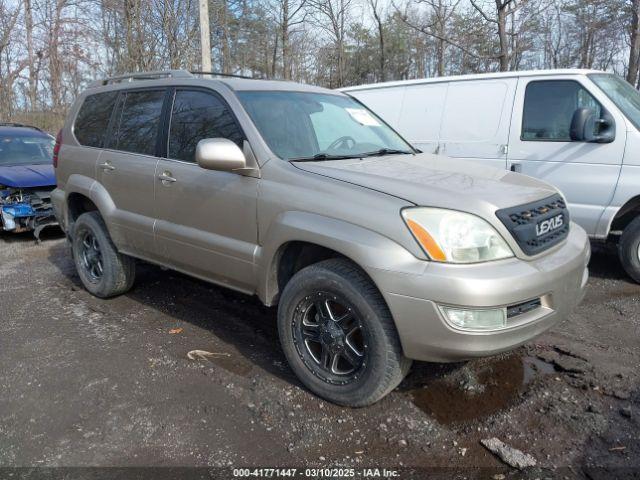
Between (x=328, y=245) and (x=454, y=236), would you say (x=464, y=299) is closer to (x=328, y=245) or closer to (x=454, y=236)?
(x=454, y=236)

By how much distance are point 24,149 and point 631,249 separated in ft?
28.5

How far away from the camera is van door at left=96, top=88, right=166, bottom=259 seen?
4.09 metres

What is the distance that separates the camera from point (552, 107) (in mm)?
5453

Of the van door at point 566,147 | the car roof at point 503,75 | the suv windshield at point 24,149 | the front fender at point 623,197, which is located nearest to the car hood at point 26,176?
the suv windshield at point 24,149

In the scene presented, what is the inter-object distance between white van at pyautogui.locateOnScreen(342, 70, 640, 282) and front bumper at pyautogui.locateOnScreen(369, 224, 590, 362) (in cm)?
289

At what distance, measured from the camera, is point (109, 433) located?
2.79 m

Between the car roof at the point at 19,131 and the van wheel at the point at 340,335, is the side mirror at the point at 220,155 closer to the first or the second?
the van wheel at the point at 340,335

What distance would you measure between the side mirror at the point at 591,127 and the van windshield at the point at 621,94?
0.19 m

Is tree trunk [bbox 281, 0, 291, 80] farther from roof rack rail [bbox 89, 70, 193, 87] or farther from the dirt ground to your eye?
the dirt ground

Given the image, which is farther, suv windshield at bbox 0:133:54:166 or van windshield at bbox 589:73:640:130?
suv windshield at bbox 0:133:54:166

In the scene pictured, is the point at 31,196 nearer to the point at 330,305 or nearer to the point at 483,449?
the point at 330,305

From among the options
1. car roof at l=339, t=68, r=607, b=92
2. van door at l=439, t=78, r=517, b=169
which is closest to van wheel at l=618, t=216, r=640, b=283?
van door at l=439, t=78, r=517, b=169

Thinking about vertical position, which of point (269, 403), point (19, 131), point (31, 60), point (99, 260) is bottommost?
point (269, 403)

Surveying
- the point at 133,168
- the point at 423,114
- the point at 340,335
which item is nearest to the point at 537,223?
the point at 340,335
